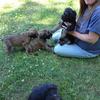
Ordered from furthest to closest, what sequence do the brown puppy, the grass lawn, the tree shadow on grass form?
the tree shadow on grass < the brown puppy < the grass lawn

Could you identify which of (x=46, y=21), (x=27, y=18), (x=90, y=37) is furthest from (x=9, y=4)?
(x=90, y=37)

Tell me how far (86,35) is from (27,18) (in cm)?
300

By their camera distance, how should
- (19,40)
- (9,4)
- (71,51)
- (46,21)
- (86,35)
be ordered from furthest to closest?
(9,4) < (46,21) < (19,40) < (71,51) < (86,35)

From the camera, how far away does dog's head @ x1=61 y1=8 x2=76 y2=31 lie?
21.9 feet

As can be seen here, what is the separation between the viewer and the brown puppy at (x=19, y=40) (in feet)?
23.7

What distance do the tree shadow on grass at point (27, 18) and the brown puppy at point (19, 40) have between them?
996 mm

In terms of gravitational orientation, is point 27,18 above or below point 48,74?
below

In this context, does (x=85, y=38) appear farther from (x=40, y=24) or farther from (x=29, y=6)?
(x=29, y=6)

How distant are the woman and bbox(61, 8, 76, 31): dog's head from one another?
0.13 meters

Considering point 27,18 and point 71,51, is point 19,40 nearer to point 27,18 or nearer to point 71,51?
point 71,51

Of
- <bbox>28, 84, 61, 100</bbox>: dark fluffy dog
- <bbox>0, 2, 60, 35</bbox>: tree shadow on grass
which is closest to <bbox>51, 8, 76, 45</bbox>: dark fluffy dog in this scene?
<bbox>0, 2, 60, 35</bbox>: tree shadow on grass

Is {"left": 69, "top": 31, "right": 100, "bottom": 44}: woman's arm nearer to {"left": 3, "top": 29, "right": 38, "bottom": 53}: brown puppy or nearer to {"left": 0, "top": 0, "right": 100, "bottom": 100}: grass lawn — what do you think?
{"left": 0, "top": 0, "right": 100, "bottom": 100}: grass lawn

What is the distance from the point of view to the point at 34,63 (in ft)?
22.1

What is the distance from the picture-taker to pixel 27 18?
30.1 ft
